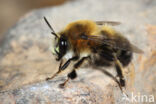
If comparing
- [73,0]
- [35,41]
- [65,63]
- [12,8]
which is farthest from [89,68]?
[12,8]

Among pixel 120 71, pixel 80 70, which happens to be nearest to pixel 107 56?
pixel 120 71

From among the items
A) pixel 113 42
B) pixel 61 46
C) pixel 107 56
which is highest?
pixel 61 46

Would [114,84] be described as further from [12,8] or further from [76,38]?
[12,8]

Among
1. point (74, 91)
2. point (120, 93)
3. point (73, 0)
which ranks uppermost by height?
point (73, 0)

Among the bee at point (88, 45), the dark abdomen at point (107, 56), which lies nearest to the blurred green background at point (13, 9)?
the dark abdomen at point (107, 56)

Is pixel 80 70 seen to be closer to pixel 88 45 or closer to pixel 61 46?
pixel 88 45

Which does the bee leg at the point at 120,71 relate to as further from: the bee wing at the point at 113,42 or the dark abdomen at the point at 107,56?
the bee wing at the point at 113,42
